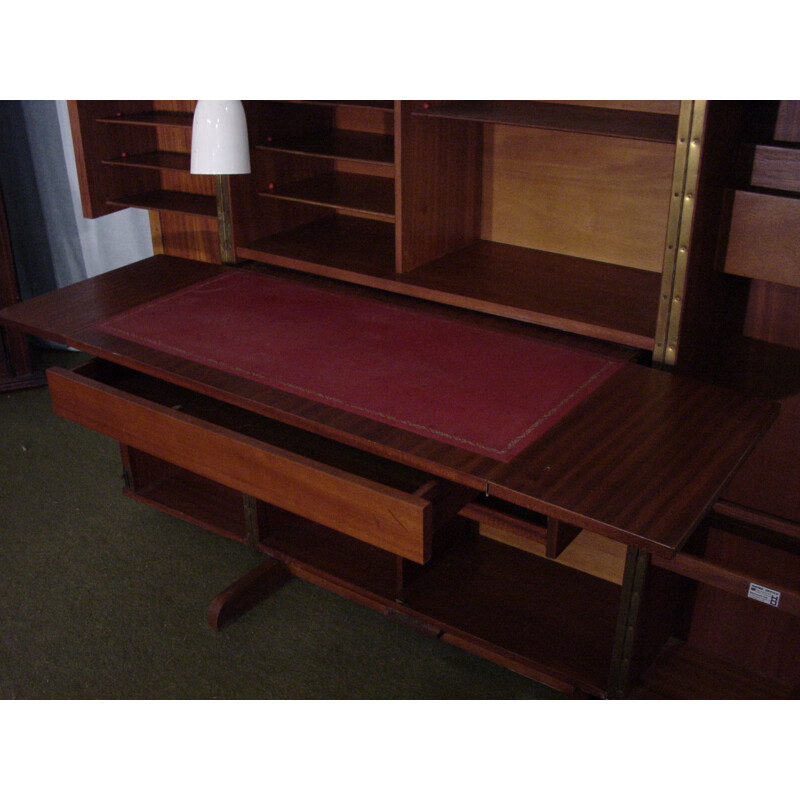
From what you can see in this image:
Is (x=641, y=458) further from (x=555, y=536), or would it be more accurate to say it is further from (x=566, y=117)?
(x=566, y=117)

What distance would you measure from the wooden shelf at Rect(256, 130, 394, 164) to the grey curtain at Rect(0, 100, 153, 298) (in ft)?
4.31

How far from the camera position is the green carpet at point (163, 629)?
2.09 meters

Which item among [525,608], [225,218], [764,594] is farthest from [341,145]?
[764,594]

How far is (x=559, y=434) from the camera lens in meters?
1.65

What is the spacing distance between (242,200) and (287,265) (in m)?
0.23

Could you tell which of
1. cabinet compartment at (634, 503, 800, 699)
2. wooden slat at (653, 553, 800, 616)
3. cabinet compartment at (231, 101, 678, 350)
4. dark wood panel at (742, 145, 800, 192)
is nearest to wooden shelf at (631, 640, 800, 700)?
cabinet compartment at (634, 503, 800, 699)

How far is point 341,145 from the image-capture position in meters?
2.33

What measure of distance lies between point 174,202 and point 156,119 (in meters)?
0.23

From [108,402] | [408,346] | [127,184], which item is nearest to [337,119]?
[127,184]

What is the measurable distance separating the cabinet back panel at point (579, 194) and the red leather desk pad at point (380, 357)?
33cm

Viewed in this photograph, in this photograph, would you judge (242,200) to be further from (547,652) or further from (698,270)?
(547,652)
